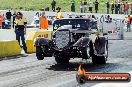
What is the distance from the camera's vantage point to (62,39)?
14086 mm

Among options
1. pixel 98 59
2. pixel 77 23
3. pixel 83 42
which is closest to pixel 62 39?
pixel 83 42

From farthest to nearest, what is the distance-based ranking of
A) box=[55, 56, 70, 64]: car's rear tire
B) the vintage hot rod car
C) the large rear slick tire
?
box=[55, 56, 70, 64]: car's rear tire
the large rear slick tire
the vintage hot rod car

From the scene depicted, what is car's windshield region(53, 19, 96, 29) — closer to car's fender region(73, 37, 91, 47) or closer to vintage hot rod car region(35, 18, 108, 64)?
vintage hot rod car region(35, 18, 108, 64)

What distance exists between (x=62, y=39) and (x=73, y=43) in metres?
0.42

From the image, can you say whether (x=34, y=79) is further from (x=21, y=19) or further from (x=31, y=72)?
(x=21, y=19)

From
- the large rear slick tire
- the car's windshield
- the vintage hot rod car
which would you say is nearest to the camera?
the vintage hot rod car

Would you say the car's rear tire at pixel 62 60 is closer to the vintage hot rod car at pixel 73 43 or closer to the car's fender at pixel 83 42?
the vintage hot rod car at pixel 73 43

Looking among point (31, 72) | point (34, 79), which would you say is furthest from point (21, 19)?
point (34, 79)

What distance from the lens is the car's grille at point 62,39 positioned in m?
14.1

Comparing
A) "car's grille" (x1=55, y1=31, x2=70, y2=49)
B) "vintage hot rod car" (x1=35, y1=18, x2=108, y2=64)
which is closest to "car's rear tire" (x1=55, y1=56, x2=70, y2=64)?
"vintage hot rod car" (x1=35, y1=18, x2=108, y2=64)

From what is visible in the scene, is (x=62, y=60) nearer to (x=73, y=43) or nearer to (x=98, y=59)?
(x=98, y=59)

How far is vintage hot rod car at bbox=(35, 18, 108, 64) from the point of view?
552 inches

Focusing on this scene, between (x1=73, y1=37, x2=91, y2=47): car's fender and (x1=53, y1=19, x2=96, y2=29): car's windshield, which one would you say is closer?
(x1=73, y1=37, x2=91, y2=47): car's fender

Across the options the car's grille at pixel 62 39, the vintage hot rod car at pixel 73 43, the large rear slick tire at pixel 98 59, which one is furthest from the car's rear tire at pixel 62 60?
the car's grille at pixel 62 39
